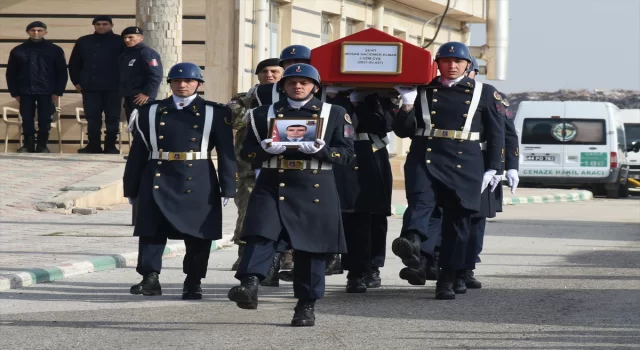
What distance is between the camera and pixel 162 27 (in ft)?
64.3

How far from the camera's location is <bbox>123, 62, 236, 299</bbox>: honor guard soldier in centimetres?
1095

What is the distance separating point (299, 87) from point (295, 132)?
290 mm

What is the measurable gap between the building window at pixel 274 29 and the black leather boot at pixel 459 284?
19027 mm

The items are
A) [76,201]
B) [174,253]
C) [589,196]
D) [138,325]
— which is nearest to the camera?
[138,325]

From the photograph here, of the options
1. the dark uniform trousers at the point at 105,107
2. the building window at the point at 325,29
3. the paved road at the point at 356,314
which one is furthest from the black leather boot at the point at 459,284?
the building window at the point at 325,29

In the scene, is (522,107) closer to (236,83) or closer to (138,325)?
(236,83)

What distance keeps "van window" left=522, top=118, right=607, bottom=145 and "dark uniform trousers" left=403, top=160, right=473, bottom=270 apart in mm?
20757

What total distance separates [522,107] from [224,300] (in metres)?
21.9

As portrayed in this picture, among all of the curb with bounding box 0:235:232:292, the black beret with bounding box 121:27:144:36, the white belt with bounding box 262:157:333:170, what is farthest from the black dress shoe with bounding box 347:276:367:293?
the black beret with bounding box 121:27:144:36

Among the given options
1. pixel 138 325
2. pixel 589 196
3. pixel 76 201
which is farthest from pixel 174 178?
pixel 589 196

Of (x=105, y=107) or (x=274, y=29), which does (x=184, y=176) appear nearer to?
(x=105, y=107)

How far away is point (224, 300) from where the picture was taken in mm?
11102

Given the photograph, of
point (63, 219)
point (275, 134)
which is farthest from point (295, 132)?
point (63, 219)

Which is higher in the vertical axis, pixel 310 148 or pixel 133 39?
pixel 133 39
